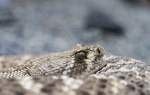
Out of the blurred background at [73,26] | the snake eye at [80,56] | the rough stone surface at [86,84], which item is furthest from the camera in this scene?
the blurred background at [73,26]

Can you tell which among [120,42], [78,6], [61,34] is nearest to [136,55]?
[120,42]

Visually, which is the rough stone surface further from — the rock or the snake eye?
the snake eye

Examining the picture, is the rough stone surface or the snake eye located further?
the snake eye

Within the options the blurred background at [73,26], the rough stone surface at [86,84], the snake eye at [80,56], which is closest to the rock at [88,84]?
the rough stone surface at [86,84]

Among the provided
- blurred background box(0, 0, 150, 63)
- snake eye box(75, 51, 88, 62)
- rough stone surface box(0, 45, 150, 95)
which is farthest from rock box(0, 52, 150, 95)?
blurred background box(0, 0, 150, 63)

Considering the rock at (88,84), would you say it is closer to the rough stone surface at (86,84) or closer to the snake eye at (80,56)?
the rough stone surface at (86,84)

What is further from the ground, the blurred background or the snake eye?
the blurred background

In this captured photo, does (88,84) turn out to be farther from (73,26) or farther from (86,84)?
(73,26)

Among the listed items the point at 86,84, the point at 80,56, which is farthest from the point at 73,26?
the point at 86,84

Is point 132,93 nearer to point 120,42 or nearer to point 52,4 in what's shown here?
point 120,42
